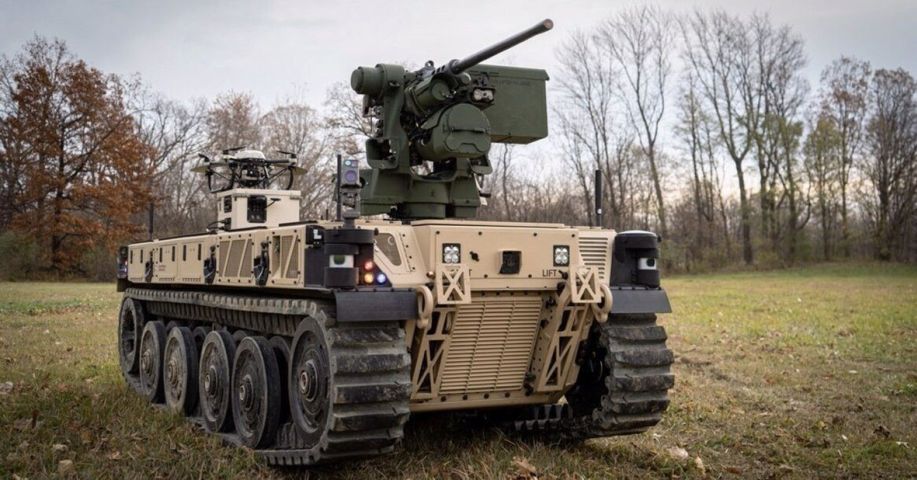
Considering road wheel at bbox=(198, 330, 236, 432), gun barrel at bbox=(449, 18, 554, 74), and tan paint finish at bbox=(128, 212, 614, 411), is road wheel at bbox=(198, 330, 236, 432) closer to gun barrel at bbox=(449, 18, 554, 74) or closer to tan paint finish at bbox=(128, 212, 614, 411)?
tan paint finish at bbox=(128, 212, 614, 411)

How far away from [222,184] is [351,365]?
19.1ft

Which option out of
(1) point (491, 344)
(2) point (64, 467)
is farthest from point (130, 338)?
(1) point (491, 344)

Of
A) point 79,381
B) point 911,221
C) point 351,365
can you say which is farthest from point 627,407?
point 911,221

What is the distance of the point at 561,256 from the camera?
7.43 meters

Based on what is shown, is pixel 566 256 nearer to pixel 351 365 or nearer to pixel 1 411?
pixel 351 365

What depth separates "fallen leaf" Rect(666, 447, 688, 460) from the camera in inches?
313

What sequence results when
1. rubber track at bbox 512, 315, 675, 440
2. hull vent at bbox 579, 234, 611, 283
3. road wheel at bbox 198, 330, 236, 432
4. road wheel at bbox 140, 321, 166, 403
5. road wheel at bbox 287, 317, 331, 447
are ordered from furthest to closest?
1. road wheel at bbox 140, 321, 166, 403
2. road wheel at bbox 198, 330, 236, 432
3. hull vent at bbox 579, 234, 611, 283
4. rubber track at bbox 512, 315, 675, 440
5. road wheel at bbox 287, 317, 331, 447

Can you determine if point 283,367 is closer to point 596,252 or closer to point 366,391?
point 366,391

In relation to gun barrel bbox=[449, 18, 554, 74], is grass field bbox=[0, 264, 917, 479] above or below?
below

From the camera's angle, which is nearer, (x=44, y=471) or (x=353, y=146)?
(x=44, y=471)

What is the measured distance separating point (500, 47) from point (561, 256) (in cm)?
175

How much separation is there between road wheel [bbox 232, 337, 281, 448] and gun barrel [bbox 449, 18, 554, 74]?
9.34 feet

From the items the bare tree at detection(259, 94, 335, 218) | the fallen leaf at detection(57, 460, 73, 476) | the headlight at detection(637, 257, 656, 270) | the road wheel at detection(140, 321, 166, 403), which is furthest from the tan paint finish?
the bare tree at detection(259, 94, 335, 218)

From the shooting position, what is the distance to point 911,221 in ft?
153
